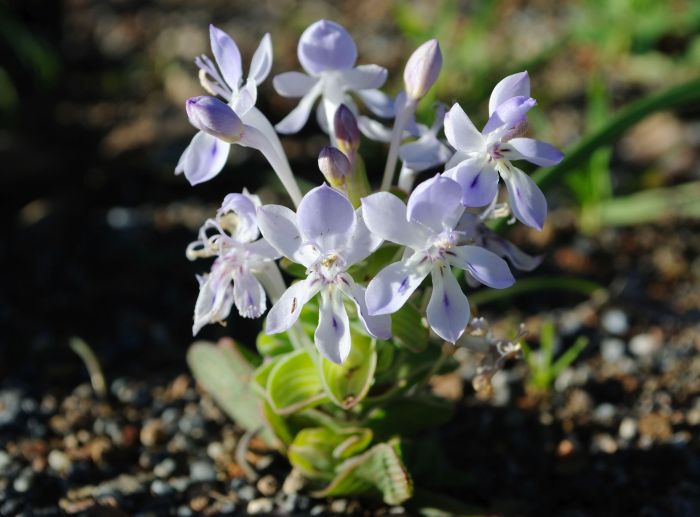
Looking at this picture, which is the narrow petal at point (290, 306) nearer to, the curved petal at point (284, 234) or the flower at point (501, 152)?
the curved petal at point (284, 234)

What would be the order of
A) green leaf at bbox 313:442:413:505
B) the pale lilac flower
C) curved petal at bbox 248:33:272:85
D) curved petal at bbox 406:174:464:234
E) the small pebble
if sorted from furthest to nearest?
the small pebble, green leaf at bbox 313:442:413:505, curved petal at bbox 248:33:272:85, the pale lilac flower, curved petal at bbox 406:174:464:234

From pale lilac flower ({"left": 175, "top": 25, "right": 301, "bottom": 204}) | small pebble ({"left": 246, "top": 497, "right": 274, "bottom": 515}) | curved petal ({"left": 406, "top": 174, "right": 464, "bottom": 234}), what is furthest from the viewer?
small pebble ({"left": 246, "top": 497, "right": 274, "bottom": 515})

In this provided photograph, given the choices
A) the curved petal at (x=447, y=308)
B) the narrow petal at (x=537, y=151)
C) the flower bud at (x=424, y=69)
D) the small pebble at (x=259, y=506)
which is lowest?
the small pebble at (x=259, y=506)

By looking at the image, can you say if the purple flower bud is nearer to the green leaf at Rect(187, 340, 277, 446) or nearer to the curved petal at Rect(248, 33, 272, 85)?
the curved petal at Rect(248, 33, 272, 85)

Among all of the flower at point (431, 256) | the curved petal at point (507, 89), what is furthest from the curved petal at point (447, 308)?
the curved petal at point (507, 89)

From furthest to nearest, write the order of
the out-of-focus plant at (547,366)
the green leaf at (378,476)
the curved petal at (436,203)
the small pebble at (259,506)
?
the out-of-focus plant at (547,366), the small pebble at (259,506), the green leaf at (378,476), the curved petal at (436,203)

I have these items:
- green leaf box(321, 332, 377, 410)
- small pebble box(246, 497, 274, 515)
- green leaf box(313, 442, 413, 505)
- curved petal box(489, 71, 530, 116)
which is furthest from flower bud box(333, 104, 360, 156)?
small pebble box(246, 497, 274, 515)

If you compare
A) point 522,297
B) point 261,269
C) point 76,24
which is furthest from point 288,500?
point 76,24
